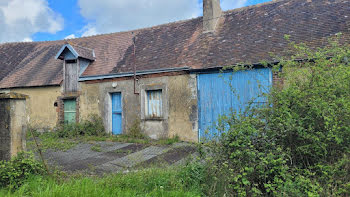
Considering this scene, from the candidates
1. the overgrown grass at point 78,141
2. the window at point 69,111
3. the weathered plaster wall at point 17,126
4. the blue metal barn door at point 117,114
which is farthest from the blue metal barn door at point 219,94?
the window at point 69,111

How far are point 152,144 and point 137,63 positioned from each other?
13.2 ft

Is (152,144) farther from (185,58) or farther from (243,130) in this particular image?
(243,130)

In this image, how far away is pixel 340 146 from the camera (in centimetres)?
387

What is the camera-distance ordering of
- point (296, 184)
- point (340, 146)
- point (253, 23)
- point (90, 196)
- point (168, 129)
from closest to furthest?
point (90, 196) < point (296, 184) < point (340, 146) < point (168, 129) < point (253, 23)

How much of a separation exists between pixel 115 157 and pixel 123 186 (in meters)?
3.35

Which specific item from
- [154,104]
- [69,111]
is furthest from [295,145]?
[69,111]

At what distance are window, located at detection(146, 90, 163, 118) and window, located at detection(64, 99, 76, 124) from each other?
4117mm

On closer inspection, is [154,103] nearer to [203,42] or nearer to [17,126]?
[203,42]

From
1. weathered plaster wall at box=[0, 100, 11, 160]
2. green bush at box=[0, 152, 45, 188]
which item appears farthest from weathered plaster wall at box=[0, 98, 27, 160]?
green bush at box=[0, 152, 45, 188]

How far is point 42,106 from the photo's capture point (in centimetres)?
1205

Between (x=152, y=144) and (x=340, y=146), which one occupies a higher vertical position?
(x=340, y=146)

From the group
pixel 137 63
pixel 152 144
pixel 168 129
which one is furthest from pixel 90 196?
pixel 137 63

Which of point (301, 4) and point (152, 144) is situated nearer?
point (152, 144)

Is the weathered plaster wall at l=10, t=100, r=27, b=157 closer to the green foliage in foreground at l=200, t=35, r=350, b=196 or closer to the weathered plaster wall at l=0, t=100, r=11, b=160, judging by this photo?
the weathered plaster wall at l=0, t=100, r=11, b=160
